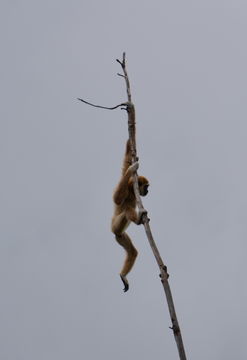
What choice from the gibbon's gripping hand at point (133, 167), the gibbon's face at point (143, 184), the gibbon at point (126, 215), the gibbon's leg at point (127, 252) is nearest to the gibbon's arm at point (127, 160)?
the gibbon's gripping hand at point (133, 167)

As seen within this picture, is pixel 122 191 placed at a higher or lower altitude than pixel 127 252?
higher

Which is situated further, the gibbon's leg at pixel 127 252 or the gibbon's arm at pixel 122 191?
the gibbon's leg at pixel 127 252

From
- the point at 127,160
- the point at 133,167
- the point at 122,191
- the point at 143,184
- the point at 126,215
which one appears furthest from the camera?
the point at 126,215

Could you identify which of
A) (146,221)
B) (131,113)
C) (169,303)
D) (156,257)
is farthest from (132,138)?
(169,303)

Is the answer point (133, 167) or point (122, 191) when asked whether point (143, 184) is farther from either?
point (133, 167)

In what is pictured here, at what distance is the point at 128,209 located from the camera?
77.0 feet

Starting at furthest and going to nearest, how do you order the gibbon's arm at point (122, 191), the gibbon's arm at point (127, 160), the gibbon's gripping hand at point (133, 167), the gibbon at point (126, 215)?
the gibbon at point (126, 215) < the gibbon's arm at point (122, 191) < the gibbon's arm at point (127, 160) < the gibbon's gripping hand at point (133, 167)

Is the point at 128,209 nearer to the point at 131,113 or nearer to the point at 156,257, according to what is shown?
the point at 131,113

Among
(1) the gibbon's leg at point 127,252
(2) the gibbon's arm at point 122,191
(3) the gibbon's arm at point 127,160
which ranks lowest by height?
(1) the gibbon's leg at point 127,252

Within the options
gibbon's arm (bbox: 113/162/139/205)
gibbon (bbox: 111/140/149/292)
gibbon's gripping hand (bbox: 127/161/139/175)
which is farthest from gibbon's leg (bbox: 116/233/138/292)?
gibbon's gripping hand (bbox: 127/161/139/175)

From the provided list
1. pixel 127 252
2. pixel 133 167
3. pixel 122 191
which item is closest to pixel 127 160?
pixel 122 191

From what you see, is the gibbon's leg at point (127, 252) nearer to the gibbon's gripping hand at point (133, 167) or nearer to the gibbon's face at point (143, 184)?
the gibbon's face at point (143, 184)

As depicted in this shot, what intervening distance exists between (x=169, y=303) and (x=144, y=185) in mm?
12068

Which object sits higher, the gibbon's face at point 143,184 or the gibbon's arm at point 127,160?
the gibbon's arm at point 127,160
